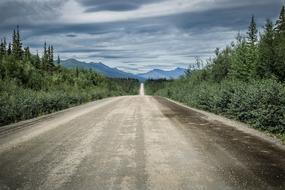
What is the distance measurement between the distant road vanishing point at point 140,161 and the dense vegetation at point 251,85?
6.30 feet

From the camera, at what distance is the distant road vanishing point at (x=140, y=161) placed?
6781 mm

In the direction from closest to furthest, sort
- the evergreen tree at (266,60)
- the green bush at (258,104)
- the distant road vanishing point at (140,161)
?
the distant road vanishing point at (140,161), the green bush at (258,104), the evergreen tree at (266,60)

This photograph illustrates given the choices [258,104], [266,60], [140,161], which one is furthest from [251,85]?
[266,60]

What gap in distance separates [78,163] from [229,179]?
329 cm

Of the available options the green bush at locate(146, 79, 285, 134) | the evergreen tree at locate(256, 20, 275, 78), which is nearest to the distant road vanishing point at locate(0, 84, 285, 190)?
the green bush at locate(146, 79, 285, 134)

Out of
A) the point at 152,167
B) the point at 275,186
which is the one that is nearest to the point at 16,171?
the point at 152,167

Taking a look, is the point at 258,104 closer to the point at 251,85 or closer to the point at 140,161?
the point at 251,85

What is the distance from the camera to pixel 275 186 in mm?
6586

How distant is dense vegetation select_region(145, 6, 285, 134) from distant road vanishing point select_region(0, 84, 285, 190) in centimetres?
192

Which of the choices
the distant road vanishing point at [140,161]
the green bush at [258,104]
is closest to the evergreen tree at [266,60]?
the green bush at [258,104]

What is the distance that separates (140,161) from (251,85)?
12.0 metres

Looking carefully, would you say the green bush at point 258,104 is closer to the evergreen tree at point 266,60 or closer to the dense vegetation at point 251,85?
the dense vegetation at point 251,85

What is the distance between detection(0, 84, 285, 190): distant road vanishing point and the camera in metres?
6.78

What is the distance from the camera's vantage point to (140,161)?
28.4 feet
